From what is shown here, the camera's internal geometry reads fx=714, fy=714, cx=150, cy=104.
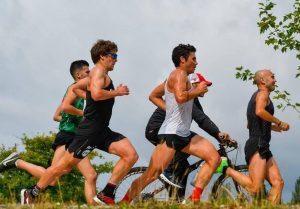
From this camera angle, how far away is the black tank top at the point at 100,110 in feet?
30.7

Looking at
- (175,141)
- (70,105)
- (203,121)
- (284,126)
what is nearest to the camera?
(175,141)

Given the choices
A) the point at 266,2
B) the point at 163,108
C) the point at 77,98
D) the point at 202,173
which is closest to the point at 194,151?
the point at 202,173

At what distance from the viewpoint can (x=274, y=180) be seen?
1020 centimetres

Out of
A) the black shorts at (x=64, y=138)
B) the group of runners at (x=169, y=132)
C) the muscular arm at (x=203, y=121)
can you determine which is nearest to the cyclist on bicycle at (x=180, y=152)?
the muscular arm at (x=203, y=121)

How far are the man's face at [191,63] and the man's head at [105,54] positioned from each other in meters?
0.95

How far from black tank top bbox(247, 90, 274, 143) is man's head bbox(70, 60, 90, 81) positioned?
2683 mm

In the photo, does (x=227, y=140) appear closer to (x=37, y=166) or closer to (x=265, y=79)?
(x=265, y=79)

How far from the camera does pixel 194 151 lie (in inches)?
368

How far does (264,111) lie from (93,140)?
2401mm

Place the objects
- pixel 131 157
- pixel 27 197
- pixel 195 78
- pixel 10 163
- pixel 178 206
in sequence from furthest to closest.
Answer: pixel 10 163 < pixel 27 197 < pixel 195 78 < pixel 131 157 < pixel 178 206

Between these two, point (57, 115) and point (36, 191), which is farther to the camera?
point (57, 115)

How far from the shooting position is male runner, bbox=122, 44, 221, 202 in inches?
365

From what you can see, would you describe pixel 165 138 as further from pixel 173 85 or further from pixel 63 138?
pixel 63 138

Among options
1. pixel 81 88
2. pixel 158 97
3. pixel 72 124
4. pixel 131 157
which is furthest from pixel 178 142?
pixel 72 124
